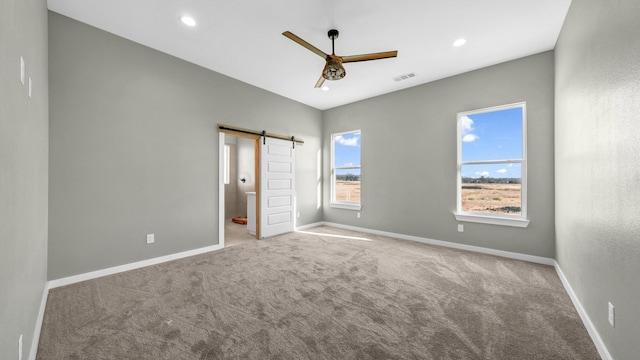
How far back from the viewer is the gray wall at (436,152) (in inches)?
128

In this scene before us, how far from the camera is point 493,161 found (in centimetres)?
368

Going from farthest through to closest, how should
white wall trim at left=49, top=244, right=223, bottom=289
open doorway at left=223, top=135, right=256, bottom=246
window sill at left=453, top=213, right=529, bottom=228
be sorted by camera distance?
1. open doorway at left=223, top=135, right=256, bottom=246
2. window sill at left=453, top=213, right=529, bottom=228
3. white wall trim at left=49, top=244, right=223, bottom=289

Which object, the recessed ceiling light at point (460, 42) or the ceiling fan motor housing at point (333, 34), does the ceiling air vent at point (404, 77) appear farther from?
the ceiling fan motor housing at point (333, 34)

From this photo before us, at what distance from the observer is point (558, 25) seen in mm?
2721

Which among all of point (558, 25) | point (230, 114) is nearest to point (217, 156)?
point (230, 114)

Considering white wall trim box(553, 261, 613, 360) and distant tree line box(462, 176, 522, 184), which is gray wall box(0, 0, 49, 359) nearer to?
white wall trim box(553, 261, 613, 360)

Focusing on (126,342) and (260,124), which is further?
(260,124)

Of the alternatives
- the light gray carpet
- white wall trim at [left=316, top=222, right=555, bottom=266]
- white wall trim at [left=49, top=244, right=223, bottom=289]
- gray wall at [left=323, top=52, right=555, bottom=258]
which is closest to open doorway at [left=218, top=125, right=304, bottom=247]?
white wall trim at [left=49, top=244, right=223, bottom=289]

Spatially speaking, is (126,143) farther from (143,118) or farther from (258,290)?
(258,290)

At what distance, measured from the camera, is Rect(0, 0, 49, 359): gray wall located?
104cm

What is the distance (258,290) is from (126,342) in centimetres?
109

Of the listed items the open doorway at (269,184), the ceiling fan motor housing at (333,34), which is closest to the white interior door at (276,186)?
the open doorway at (269,184)

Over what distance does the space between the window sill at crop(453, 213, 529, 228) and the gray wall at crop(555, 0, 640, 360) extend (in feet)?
2.98

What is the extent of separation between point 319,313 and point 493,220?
317 centimetres
